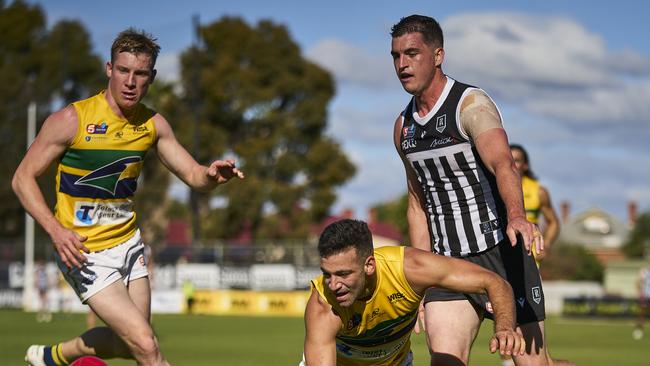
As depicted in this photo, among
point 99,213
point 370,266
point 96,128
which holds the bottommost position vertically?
point 370,266

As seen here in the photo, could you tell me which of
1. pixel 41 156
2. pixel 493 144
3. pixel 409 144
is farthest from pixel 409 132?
pixel 41 156

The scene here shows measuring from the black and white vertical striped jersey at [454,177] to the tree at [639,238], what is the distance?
94.1 metres

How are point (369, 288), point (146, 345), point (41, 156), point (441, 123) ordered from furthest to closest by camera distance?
point (41, 156)
point (146, 345)
point (441, 123)
point (369, 288)

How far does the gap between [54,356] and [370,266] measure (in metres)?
3.63

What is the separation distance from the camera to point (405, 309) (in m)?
7.44

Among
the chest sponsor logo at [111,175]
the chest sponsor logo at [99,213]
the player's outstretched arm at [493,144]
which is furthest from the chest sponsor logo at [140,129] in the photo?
the player's outstretched arm at [493,144]

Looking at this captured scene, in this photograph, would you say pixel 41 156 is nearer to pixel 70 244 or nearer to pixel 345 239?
pixel 70 244

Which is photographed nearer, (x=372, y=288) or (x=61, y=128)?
(x=372, y=288)

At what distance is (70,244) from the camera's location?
7918 mm

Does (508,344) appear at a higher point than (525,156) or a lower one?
lower

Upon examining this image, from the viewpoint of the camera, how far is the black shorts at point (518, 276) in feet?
25.5

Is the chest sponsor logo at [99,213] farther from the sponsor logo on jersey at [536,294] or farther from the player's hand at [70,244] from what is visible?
the sponsor logo on jersey at [536,294]

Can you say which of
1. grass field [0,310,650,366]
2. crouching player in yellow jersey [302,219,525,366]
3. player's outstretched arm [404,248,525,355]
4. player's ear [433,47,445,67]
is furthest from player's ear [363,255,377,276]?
grass field [0,310,650,366]

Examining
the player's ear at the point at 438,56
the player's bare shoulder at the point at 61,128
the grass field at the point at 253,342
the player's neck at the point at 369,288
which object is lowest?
the grass field at the point at 253,342
